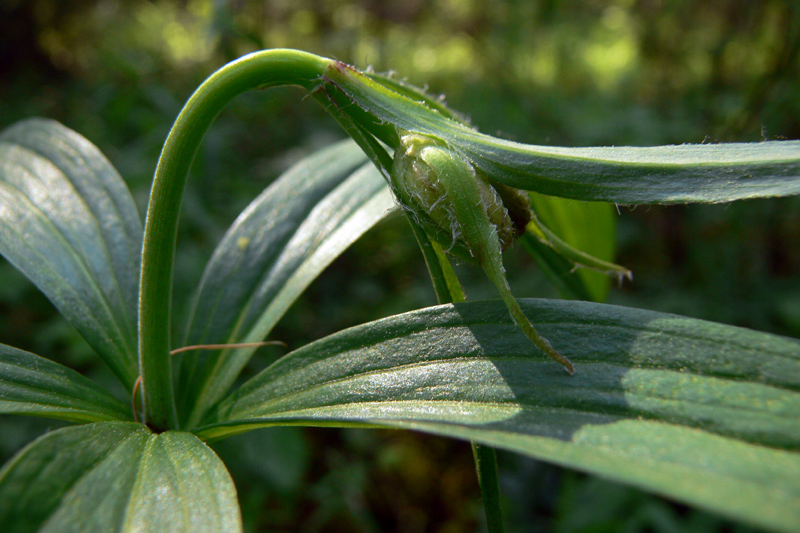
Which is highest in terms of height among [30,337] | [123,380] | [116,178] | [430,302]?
[116,178]

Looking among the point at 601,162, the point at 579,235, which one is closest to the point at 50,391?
the point at 601,162

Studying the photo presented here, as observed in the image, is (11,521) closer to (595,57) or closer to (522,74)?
(522,74)

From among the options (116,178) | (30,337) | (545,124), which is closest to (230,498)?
(116,178)

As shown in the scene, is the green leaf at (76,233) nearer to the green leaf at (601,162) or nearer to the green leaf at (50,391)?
the green leaf at (50,391)

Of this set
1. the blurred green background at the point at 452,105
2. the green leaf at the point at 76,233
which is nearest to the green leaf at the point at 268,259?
the green leaf at the point at 76,233

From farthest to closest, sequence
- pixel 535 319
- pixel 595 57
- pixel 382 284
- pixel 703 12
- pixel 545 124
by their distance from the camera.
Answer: pixel 595 57
pixel 703 12
pixel 545 124
pixel 382 284
pixel 535 319

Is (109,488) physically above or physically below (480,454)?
above

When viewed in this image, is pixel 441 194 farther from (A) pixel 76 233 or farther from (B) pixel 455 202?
(A) pixel 76 233
